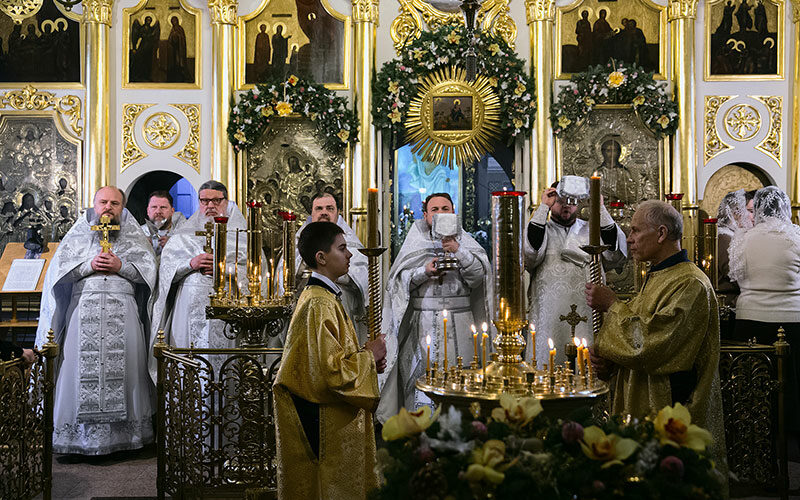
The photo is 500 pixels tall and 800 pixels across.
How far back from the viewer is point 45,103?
10062 mm

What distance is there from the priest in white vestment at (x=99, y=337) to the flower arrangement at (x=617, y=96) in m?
5.18

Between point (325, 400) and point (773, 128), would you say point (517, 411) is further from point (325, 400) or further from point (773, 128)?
point (773, 128)

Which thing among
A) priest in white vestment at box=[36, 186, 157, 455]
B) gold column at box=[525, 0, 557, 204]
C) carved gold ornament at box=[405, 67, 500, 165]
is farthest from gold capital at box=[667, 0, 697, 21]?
priest in white vestment at box=[36, 186, 157, 455]

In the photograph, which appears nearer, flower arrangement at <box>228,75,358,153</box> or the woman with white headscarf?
the woman with white headscarf

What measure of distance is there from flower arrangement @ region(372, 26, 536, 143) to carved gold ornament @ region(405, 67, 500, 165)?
0.13 metres

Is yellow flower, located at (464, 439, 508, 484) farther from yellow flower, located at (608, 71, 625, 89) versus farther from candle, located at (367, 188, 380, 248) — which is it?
yellow flower, located at (608, 71, 625, 89)

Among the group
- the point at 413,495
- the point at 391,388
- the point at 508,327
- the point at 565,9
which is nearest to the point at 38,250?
the point at 391,388

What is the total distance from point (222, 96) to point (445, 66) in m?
2.70

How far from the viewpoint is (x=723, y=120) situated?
10.2m

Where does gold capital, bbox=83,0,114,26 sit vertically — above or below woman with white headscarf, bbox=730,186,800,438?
above

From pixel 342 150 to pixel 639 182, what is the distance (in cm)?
361

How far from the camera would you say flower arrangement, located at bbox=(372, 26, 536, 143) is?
9727 millimetres

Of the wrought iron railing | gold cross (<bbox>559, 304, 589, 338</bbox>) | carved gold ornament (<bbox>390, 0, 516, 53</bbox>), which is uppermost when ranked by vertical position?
carved gold ornament (<bbox>390, 0, 516, 53</bbox>)

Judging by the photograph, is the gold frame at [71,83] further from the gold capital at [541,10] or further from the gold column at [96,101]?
the gold capital at [541,10]
